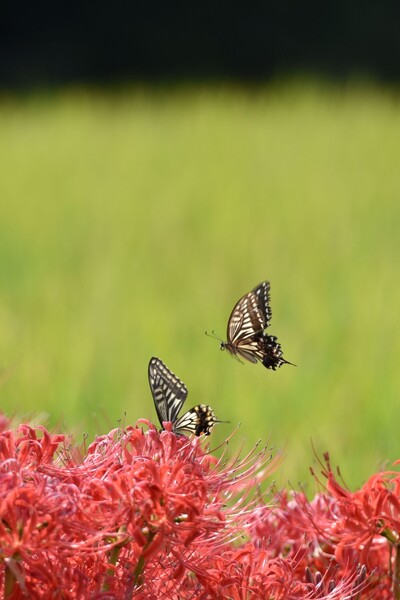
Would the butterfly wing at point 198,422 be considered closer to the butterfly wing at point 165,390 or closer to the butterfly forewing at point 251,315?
the butterfly wing at point 165,390

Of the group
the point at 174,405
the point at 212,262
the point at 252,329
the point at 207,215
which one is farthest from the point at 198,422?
the point at 207,215

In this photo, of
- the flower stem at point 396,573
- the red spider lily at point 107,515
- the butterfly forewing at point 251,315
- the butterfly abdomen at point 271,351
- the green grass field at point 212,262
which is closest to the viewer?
the red spider lily at point 107,515

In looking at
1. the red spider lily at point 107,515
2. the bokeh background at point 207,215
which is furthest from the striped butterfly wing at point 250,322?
the red spider lily at point 107,515

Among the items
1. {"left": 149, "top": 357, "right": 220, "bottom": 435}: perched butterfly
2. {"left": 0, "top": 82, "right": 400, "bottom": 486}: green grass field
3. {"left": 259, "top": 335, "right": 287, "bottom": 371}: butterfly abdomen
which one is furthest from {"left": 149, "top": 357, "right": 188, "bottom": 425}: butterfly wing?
{"left": 0, "top": 82, "right": 400, "bottom": 486}: green grass field

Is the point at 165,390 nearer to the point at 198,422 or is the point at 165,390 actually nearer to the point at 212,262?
the point at 198,422

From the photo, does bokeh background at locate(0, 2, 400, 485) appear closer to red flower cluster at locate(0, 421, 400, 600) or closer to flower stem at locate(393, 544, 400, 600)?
red flower cluster at locate(0, 421, 400, 600)

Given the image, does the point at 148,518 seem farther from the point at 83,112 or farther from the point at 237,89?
the point at 237,89

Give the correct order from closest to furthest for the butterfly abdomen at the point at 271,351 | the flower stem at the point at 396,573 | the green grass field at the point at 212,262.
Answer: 1. the flower stem at the point at 396,573
2. the butterfly abdomen at the point at 271,351
3. the green grass field at the point at 212,262

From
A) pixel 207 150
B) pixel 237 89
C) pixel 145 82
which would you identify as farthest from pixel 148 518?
pixel 145 82
